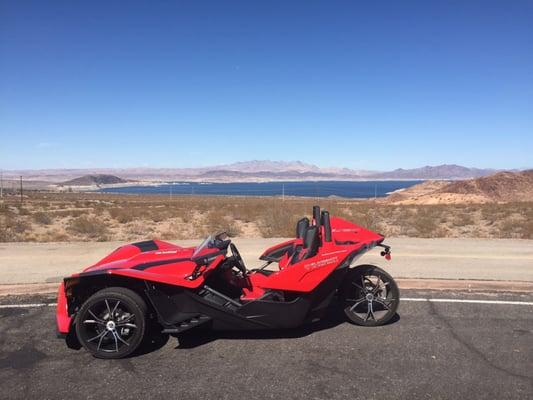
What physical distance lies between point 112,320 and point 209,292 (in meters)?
0.96

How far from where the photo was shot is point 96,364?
4.45 m

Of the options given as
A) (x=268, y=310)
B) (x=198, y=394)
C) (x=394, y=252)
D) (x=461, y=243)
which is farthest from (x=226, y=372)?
(x=461, y=243)

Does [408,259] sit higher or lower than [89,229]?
higher

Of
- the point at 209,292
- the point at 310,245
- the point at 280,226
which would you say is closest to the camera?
the point at 209,292

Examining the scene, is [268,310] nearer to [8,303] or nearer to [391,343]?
[391,343]

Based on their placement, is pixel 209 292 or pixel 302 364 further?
pixel 209 292

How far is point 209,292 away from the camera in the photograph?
4.85 m

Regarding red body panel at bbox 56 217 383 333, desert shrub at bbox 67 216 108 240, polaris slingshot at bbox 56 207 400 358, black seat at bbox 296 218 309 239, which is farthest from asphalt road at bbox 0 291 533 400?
desert shrub at bbox 67 216 108 240

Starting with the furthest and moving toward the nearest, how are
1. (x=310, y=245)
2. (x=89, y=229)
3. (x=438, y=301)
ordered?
(x=89, y=229) < (x=438, y=301) < (x=310, y=245)

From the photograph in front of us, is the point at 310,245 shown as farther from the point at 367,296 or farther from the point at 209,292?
the point at 209,292

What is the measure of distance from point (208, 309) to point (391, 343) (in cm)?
193

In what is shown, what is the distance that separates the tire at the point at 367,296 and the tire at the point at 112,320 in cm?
232

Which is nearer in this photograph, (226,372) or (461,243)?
(226,372)

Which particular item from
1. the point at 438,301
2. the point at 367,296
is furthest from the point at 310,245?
the point at 438,301
